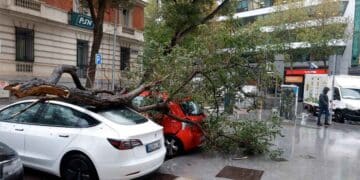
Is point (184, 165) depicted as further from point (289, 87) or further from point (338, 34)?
point (338, 34)

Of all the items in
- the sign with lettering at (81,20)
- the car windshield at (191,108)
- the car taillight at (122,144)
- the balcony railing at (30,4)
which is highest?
the balcony railing at (30,4)

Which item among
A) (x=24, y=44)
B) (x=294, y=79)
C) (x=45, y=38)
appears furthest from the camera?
(x=294, y=79)

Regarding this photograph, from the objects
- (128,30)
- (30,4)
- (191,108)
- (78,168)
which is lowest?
(78,168)

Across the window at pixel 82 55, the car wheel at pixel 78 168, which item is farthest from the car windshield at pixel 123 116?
the window at pixel 82 55

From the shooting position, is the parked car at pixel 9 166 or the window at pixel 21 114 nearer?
the parked car at pixel 9 166

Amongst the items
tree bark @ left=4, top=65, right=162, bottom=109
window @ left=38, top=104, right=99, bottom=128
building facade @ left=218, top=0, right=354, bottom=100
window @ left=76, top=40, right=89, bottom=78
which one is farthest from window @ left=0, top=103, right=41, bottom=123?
building facade @ left=218, top=0, right=354, bottom=100

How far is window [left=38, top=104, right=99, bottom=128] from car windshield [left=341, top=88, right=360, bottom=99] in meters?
16.6

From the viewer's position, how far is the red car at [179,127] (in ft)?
27.9

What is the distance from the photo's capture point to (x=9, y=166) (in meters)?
4.82

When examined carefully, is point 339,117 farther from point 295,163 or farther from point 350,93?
point 295,163

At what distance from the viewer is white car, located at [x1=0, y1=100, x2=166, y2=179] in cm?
567

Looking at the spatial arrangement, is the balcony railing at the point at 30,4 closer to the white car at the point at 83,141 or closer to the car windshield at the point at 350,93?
the white car at the point at 83,141

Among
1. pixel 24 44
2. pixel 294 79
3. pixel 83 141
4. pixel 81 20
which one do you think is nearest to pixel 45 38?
pixel 24 44

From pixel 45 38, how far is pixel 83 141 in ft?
57.9
